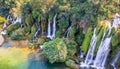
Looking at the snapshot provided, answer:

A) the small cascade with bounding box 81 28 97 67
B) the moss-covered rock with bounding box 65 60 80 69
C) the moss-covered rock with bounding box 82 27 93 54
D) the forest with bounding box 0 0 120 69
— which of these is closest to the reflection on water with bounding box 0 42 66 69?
the forest with bounding box 0 0 120 69

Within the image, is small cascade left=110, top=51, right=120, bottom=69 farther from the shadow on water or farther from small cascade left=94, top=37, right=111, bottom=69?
the shadow on water

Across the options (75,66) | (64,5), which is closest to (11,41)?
(64,5)

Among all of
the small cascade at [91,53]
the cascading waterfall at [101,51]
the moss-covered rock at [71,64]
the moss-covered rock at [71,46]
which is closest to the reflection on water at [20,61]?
the moss-covered rock at [71,64]

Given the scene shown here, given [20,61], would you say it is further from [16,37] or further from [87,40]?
[87,40]

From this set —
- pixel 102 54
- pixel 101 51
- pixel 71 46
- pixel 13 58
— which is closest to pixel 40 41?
pixel 13 58

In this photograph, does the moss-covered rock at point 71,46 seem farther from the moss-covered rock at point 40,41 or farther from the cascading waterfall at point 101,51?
the moss-covered rock at point 40,41

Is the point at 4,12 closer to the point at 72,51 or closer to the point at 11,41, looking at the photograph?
the point at 11,41
